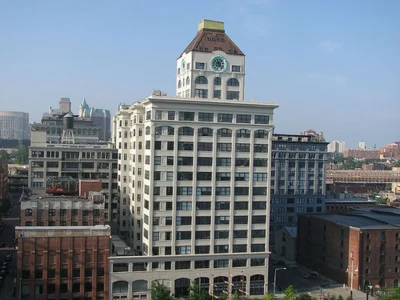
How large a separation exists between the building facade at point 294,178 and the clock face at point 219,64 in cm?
4478

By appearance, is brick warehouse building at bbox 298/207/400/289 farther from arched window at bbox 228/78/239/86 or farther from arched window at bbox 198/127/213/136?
arched window at bbox 228/78/239/86

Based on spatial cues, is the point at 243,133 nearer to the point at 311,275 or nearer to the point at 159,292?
the point at 159,292

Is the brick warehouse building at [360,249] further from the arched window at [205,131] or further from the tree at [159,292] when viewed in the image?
the tree at [159,292]

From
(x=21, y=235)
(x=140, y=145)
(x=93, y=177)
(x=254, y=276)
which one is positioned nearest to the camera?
(x=21, y=235)

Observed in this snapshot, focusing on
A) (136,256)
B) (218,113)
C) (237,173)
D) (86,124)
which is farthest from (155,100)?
(86,124)

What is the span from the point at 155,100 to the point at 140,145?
1508 cm

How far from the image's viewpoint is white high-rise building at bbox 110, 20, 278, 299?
81.3 meters

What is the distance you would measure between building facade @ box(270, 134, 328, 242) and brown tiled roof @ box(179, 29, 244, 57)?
145ft

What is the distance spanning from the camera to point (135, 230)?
299 feet

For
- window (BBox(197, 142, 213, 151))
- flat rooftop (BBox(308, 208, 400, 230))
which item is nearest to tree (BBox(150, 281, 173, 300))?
window (BBox(197, 142, 213, 151))

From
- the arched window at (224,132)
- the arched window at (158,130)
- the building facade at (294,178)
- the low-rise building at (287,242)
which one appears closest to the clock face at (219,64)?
the arched window at (224,132)

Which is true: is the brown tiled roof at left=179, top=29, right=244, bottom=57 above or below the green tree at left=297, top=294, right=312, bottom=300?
above

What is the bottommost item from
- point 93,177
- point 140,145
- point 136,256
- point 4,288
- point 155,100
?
point 4,288

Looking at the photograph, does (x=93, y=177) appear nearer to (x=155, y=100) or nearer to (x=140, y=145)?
(x=140, y=145)
